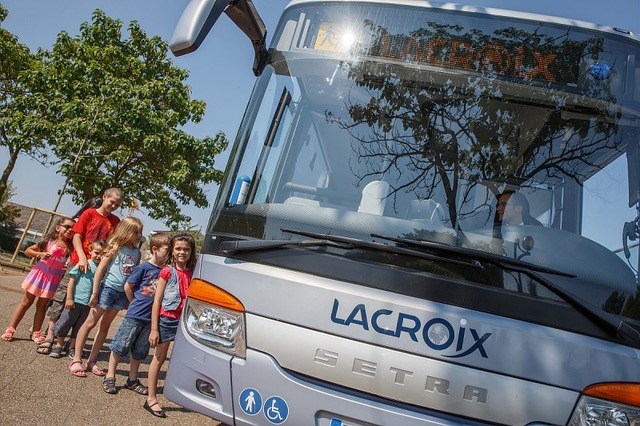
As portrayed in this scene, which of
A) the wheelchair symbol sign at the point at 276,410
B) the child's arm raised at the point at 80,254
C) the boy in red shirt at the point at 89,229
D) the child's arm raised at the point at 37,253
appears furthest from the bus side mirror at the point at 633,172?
the child's arm raised at the point at 37,253

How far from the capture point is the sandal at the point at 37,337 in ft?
22.5

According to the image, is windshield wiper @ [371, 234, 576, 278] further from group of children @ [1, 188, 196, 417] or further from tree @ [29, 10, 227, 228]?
tree @ [29, 10, 227, 228]

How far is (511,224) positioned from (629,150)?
2.63 feet

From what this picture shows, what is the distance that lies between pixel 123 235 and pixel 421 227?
3.91 m

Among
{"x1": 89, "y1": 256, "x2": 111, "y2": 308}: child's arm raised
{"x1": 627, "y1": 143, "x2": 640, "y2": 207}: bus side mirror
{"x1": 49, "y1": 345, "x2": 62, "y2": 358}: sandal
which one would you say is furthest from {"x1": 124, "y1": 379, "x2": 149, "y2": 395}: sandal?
{"x1": 627, "y1": 143, "x2": 640, "y2": 207}: bus side mirror

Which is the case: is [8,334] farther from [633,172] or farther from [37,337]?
[633,172]

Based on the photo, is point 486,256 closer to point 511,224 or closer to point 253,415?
point 511,224

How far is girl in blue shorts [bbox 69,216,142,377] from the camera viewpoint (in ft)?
20.3

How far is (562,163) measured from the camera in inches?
139

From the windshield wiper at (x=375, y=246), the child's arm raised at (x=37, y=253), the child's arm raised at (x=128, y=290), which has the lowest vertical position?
the child's arm raised at (x=128, y=290)

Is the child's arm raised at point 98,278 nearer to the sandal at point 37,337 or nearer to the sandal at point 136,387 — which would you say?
the sandal at point 136,387

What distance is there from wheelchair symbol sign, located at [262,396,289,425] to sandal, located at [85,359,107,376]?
11.3 ft

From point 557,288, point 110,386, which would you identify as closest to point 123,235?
point 110,386

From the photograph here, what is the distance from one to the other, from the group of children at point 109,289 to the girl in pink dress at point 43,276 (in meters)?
0.01
